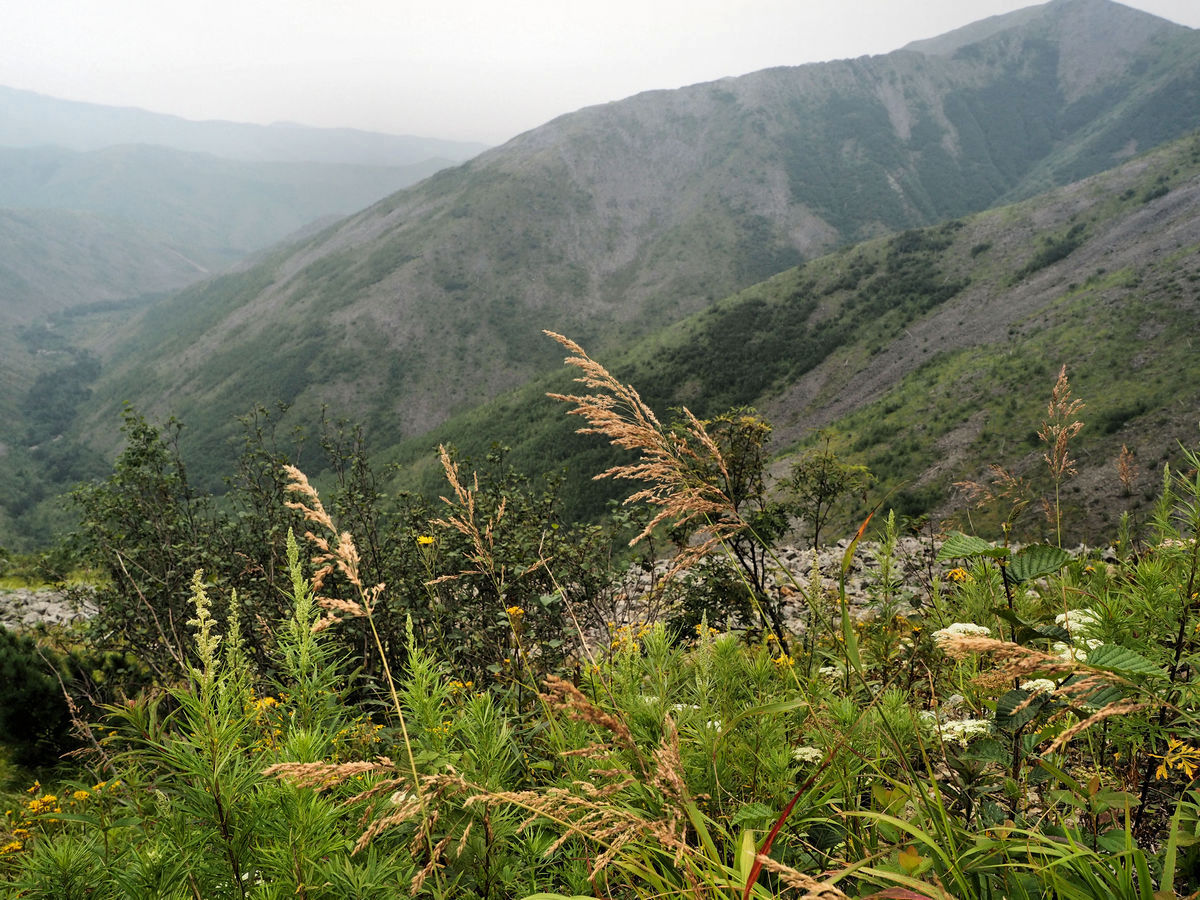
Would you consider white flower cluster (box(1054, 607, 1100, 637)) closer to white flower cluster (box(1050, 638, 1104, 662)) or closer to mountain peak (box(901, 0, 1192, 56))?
white flower cluster (box(1050, 638, 1104, 662))

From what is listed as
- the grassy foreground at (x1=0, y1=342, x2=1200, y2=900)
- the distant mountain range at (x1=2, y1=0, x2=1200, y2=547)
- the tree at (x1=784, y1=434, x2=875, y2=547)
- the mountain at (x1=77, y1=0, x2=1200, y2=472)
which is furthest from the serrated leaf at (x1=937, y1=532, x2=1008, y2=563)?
the mountain at (x1=77, y1=0, x2=1200, y2=472)

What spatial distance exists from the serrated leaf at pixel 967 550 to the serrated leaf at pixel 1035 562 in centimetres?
8

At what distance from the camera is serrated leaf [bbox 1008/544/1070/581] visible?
4.84ft

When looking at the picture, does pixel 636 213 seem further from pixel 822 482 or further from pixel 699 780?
pixel 699 780

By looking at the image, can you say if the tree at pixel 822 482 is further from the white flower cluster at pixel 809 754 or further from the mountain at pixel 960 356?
the white flower cluster at pixel 809 754

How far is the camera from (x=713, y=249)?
410 feet

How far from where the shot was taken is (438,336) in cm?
10894

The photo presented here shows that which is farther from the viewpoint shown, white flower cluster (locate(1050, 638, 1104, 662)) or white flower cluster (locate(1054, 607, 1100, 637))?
white flower cluster (locate(1054, 607, 1100, 637))

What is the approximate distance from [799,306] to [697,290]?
46.7 metres

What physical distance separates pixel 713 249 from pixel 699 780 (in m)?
134

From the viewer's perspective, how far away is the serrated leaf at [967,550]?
1.43 meters

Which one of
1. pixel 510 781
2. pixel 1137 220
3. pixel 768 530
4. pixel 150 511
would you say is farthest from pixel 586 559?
pixel 1137 220

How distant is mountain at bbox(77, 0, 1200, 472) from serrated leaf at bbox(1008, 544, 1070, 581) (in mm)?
99606

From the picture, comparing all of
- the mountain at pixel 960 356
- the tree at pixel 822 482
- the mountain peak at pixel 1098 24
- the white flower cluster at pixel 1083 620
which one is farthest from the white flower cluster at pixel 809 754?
the mountain peak at pixel 1098 24
